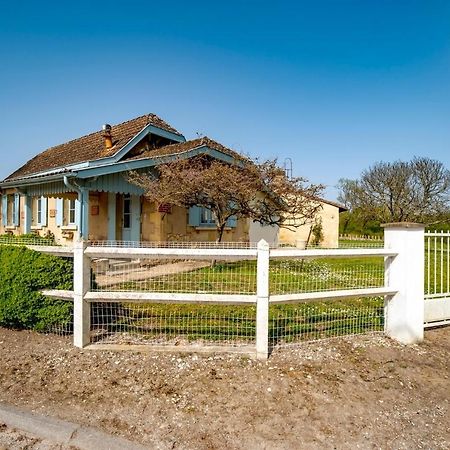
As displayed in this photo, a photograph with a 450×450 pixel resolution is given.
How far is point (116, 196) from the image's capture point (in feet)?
41.0

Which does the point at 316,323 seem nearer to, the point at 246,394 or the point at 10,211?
the point at 246,394

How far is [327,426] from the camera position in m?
2.91

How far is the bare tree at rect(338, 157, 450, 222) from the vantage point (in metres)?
28.0

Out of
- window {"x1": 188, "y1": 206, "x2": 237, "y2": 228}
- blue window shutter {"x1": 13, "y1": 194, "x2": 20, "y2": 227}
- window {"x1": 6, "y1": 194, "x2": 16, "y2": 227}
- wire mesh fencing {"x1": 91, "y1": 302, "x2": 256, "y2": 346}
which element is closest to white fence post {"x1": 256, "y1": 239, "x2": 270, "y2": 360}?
wire mesh fencing {"x1": 91, "y1": 302, "x2": 256, "y2": 346}

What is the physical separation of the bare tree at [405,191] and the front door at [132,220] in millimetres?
22236

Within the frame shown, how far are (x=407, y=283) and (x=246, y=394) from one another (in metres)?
2.92

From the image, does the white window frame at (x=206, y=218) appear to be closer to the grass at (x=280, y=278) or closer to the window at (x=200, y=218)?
the window at (x=200, y=218)

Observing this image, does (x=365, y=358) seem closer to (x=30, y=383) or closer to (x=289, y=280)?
(x=289, y=280)

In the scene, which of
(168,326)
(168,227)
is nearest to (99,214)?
(168,227)

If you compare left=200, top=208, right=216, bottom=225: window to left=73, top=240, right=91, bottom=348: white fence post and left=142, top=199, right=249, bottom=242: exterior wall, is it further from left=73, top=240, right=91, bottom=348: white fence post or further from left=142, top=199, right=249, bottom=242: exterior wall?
left=73, top=240, right=91, bottom=348: white fence post

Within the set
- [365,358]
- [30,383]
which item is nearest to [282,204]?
[365,358]

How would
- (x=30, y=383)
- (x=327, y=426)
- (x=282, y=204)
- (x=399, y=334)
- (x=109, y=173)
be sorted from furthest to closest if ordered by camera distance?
(x=282, y=204) → (x=109, y=173) → (x=399, y=334) → (x=30, y=383) → (x=327, y=426)

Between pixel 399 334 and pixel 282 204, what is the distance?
22.3ft

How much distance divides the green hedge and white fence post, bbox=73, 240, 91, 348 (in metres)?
0.45
